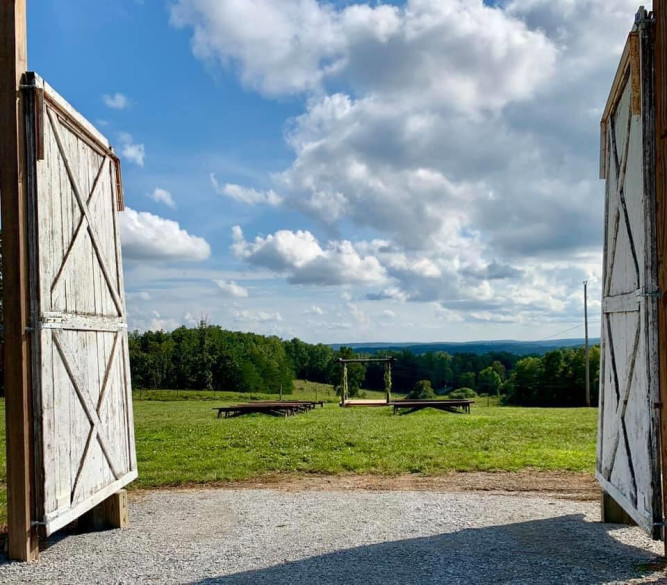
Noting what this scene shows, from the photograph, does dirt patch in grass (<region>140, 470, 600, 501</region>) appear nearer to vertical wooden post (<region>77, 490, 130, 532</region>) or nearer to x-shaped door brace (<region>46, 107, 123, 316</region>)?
vertical wooden post (<region>77, 490, 130, 532</region>)

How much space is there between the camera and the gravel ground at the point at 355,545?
18.3ft

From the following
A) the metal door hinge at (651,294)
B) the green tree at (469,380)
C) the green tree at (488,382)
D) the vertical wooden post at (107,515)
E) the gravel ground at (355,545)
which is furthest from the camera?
the green tree at (469,380)

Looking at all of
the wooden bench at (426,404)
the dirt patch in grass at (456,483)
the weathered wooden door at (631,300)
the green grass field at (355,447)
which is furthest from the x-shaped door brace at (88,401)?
the wooden bench at (426,404)

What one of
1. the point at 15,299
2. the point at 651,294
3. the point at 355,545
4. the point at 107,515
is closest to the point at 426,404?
the point at 107,515

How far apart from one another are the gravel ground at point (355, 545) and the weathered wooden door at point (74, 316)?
0.62 meters

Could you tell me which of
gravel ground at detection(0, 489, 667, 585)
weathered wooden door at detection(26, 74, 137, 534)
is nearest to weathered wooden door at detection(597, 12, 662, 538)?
gravel ground at detection(0, 489, 667, 585)

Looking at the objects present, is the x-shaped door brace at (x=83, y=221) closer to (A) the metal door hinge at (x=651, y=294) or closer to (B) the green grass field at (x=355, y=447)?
(B) the green grass field at (x=355, y=447)

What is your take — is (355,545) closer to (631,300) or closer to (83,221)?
(631,300)

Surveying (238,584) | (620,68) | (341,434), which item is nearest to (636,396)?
(620,68)

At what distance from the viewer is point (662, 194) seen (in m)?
5.24

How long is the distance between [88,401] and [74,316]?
933 millimetres

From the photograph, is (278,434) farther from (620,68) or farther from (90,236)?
(620,68)

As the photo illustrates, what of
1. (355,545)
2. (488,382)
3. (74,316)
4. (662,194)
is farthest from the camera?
(488,382)

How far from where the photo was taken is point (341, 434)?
15500 mm
